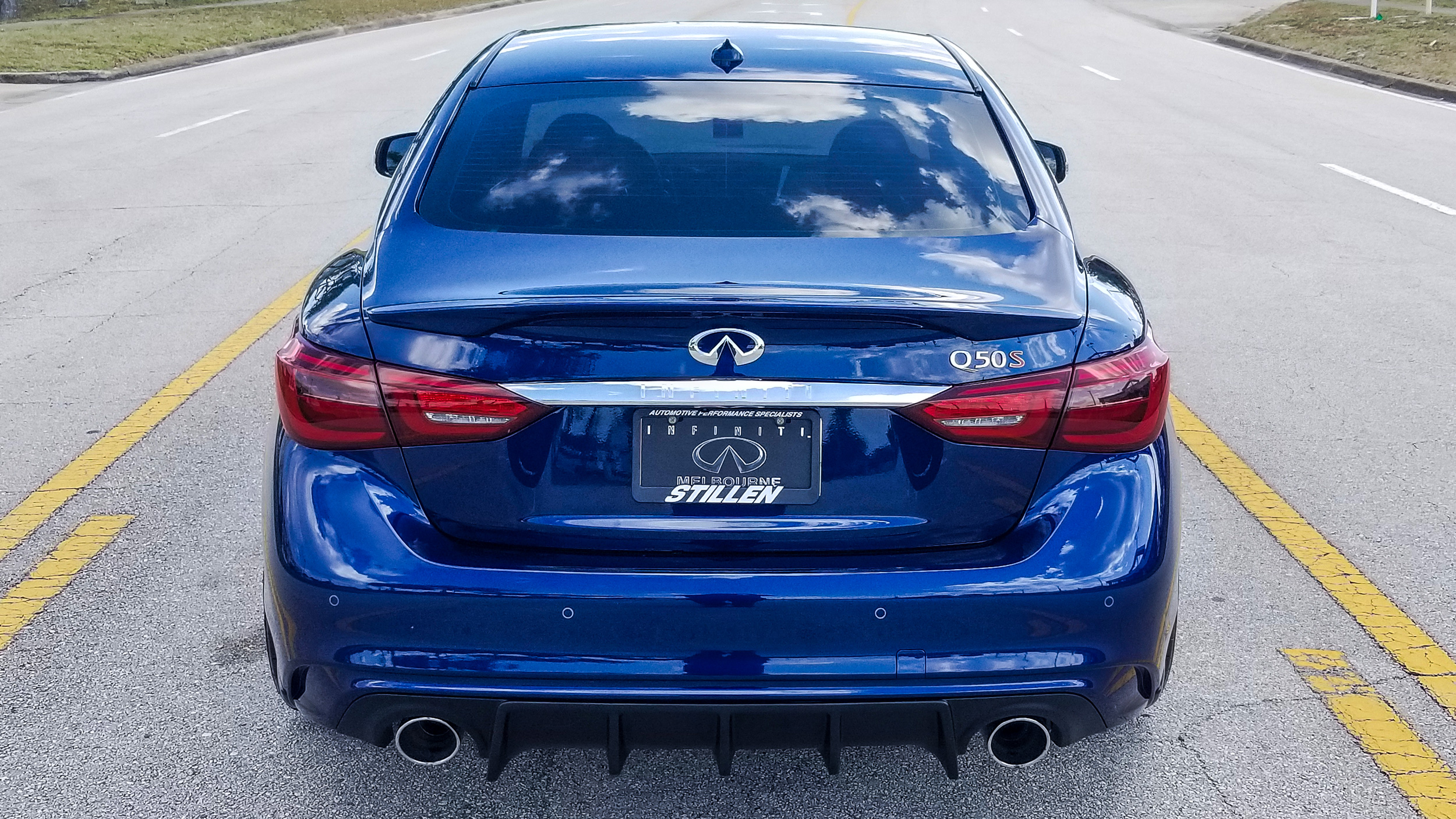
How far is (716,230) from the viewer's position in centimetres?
295

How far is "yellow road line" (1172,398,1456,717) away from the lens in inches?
149

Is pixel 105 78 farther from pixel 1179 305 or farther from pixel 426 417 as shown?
pixel 426 417

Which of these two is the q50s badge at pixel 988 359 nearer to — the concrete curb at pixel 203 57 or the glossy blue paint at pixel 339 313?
the glossy blue paint at pixel 339 313

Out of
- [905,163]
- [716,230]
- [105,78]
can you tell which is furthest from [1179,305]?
[105,78]

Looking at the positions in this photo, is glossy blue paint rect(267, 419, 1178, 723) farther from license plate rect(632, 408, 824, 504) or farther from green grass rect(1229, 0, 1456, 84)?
green grass rect(1229, 0, 1456, 84)

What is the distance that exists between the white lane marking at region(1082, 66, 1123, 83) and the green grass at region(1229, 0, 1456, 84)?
4228 mm

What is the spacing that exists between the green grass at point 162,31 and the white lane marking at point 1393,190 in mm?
17920

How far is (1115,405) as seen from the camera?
8.73 ft

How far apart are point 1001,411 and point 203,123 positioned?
1480 centimetres

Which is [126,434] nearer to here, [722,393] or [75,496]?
[75,496]

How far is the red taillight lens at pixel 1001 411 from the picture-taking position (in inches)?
100

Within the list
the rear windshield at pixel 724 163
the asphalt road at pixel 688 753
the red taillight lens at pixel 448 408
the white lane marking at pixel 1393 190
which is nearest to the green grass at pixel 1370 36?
the asphalt road at pixel 688 753

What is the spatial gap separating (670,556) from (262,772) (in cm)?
123

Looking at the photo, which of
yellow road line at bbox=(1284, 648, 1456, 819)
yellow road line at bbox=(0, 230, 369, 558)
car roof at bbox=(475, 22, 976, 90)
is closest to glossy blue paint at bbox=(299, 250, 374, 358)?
car roof at bbox=(475, 22, 976, 90)
